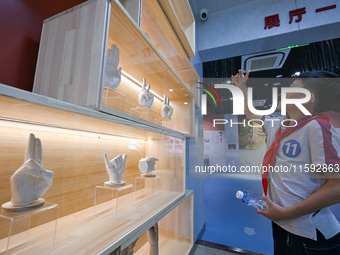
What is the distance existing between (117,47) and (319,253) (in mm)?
1785

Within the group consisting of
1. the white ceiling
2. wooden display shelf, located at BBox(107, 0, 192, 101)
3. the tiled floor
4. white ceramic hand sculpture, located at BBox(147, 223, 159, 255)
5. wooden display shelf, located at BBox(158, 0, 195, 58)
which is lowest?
the tiled floor

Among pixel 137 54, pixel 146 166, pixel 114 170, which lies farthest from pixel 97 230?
pixel 137 54

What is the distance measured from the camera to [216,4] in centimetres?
229

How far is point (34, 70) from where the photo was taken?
825 mm

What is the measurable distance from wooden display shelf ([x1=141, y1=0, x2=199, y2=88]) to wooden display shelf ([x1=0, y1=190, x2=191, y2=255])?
1263 millimetres

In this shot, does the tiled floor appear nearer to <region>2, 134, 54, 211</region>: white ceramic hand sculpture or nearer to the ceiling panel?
<region>2, 134, 54, 211</region>: white ceramic hand sculpture

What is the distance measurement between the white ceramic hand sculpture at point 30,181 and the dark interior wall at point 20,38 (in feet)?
1.15

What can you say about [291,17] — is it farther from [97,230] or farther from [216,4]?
[97,230]

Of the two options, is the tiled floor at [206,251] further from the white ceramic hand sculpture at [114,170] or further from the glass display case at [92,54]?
the glass display case at [92,54]

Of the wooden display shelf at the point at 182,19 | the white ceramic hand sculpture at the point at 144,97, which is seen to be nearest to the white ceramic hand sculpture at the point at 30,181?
the white ceramic hand sculpture at the point at 144,97

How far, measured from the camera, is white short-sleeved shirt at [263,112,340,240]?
1091mm

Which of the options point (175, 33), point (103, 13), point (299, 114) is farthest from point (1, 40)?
point (299, 114)

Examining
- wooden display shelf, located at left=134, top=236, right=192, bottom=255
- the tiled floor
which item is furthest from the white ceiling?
the tiled floor

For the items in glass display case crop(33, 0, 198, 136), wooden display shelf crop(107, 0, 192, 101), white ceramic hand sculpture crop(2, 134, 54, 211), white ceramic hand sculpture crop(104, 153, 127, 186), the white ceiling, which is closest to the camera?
white ceramic hand sculpture crop(2, 134, 54, 211)
